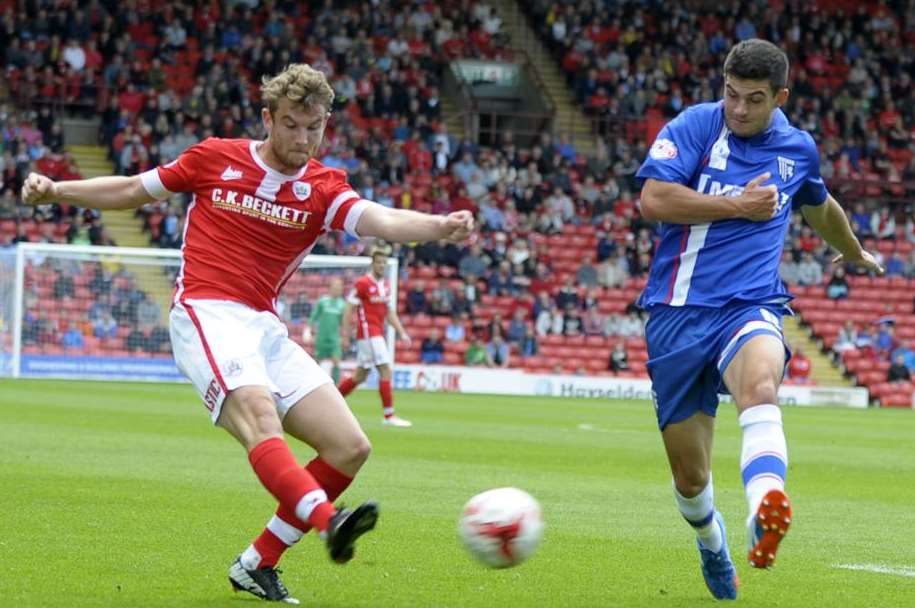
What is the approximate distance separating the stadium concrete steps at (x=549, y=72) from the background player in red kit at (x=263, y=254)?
35.2 metres

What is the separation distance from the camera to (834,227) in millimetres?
7914

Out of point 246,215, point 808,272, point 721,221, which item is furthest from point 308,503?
point 808,272

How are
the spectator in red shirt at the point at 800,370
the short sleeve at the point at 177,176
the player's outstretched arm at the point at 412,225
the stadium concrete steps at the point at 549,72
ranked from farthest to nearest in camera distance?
the stadium concrete steps at the point at 549,72, the spectator in red shirt at the point at 800,370, the short sleeve at the point at 177,176, the player's outstretched arm at the point at 412,225

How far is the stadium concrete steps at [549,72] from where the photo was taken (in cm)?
4234

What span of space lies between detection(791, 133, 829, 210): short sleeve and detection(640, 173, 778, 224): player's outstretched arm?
1.42 feet

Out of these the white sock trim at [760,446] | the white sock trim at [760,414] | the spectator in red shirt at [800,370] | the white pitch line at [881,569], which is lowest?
the spectator in red shirt at [800,370]

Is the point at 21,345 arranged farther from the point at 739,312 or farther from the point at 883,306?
the point at 739,312

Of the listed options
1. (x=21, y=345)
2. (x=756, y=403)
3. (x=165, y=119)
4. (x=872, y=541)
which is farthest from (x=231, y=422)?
(x=165, y=119)

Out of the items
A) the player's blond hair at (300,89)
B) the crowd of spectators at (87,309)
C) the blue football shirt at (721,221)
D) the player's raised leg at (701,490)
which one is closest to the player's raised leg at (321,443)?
the player's blond hair at (300,89)

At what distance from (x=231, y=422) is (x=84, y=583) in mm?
1234

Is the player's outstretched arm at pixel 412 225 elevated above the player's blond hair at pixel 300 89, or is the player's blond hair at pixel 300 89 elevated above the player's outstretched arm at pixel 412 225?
the player's blond hair at pixel 300 89

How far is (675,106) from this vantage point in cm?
4203

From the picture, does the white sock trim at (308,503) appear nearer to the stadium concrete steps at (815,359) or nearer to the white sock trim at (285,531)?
the white sock trim at (285,531)

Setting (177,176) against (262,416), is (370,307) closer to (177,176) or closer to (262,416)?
(177,176)
